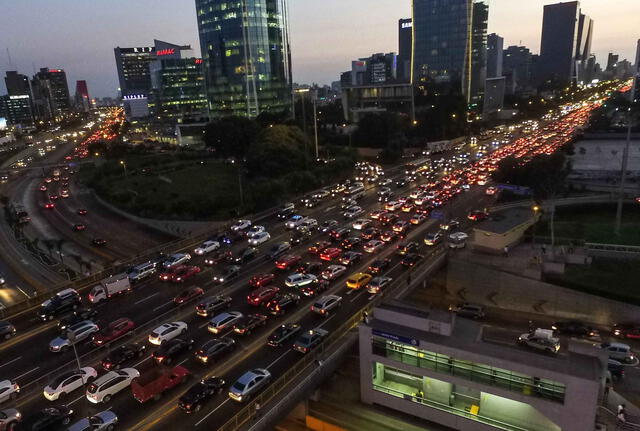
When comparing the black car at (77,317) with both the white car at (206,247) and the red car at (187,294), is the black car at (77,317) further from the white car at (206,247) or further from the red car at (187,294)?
the white car at (206,247)

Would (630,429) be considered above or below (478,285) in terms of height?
above

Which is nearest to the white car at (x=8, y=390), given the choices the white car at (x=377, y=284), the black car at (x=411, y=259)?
the white car at (x=377, y=284)

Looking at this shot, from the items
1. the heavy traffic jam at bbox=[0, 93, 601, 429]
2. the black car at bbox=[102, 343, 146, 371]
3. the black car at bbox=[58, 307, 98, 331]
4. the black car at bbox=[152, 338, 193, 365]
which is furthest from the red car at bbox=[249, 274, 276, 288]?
the black car at bbox=[58, 307, 98, 331]

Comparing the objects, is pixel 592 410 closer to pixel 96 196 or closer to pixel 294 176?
pixel 294 176

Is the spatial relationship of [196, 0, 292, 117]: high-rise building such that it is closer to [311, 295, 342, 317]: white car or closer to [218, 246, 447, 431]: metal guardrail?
[311, 295, 342, 317]: white car

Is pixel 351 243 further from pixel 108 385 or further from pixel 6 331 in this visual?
pixel 6 331

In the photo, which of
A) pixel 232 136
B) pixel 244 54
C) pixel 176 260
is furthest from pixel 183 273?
pixel 244 54

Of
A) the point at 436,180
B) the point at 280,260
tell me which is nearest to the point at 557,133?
the point at 436,180
